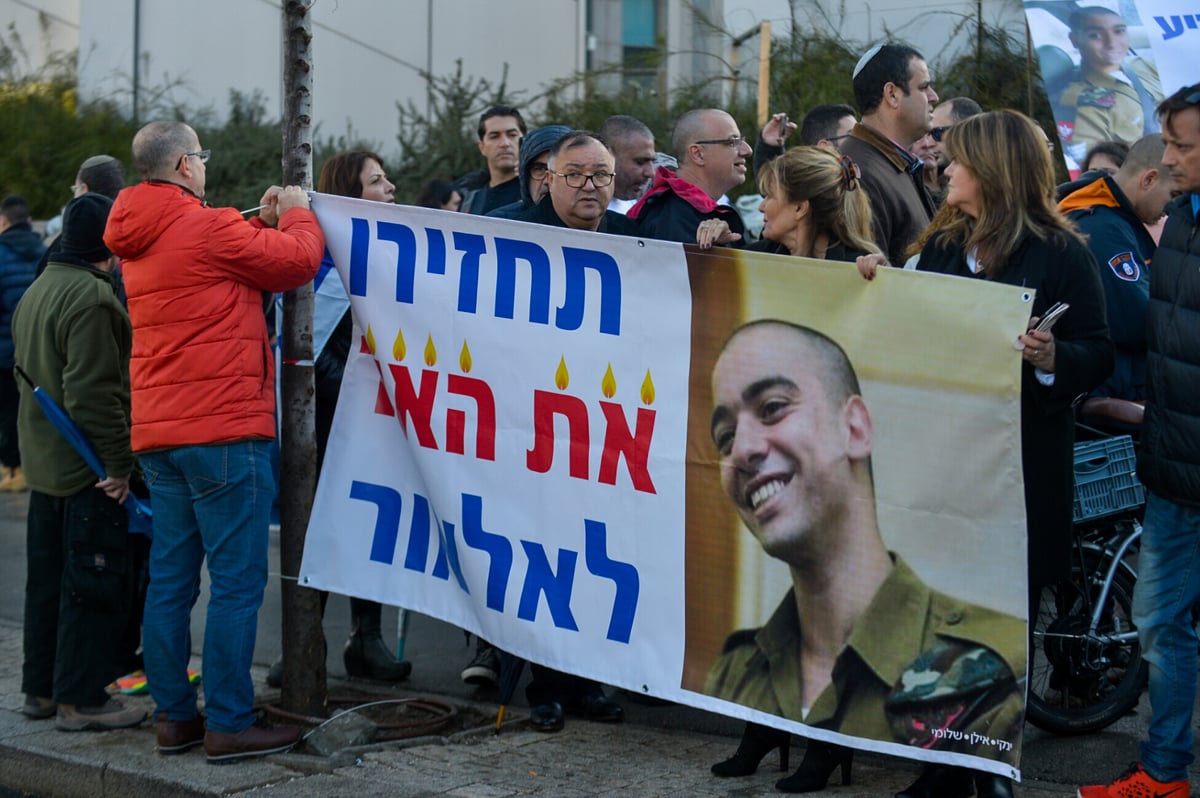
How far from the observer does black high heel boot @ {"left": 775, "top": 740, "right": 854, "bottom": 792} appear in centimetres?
453

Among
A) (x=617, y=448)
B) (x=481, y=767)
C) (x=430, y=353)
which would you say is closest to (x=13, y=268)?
(x=430, y=353)

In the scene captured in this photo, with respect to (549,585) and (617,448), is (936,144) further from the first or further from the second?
(549,585)

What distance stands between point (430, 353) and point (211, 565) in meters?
1.05

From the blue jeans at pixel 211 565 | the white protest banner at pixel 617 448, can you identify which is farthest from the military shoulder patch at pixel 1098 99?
the blue jeans at pixel 211 565

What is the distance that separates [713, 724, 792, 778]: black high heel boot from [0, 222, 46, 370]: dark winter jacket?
740 centimetres

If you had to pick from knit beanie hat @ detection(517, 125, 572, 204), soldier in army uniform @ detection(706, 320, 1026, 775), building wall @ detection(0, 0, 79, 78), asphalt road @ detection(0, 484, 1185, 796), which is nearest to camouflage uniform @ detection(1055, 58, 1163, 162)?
knit beanie hat @ detection(517, 125, 572, 204)

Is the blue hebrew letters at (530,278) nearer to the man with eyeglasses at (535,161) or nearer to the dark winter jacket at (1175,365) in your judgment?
the man with eyeglasses at (535,161)

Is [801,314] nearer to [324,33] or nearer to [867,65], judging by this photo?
[867,65]

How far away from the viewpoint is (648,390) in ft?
15.6

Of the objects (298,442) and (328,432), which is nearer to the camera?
(298,442)

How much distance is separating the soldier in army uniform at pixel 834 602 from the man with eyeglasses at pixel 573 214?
3.28 ft

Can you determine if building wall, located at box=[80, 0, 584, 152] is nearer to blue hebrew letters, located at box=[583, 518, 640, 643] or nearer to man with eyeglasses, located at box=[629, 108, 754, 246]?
man with eyeglasses, located at box=[629, 108, 754, 246]

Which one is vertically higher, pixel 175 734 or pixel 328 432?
pixel 328 432

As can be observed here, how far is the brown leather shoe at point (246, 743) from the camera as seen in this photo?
197 inches
